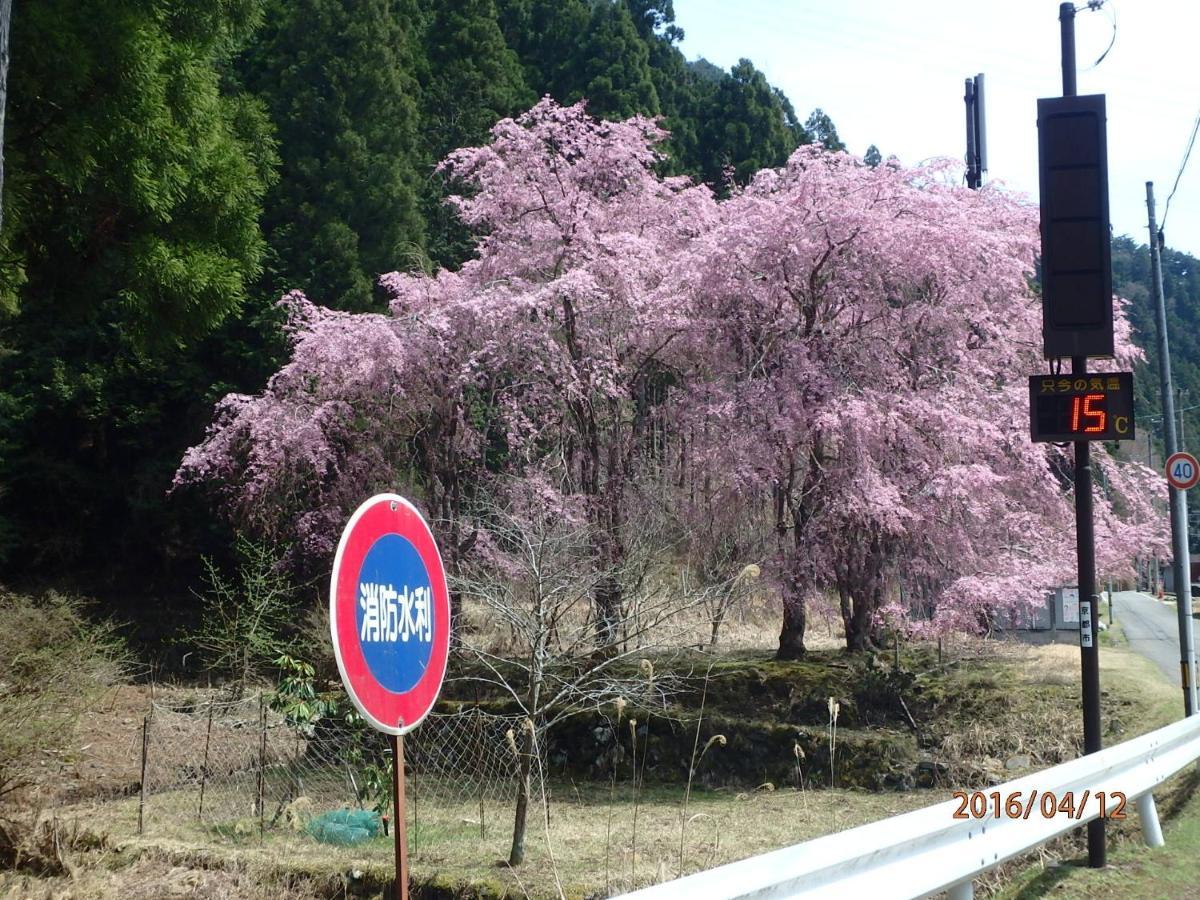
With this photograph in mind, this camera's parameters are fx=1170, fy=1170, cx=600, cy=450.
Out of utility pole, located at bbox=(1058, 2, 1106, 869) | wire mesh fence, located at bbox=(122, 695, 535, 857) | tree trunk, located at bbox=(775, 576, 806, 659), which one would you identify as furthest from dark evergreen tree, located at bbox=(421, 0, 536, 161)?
utility pole, located at bbox=(1058, 2, 1106, 869)

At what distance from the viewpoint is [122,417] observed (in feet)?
96.7

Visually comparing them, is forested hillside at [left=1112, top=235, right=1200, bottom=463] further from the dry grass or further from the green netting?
the green netting

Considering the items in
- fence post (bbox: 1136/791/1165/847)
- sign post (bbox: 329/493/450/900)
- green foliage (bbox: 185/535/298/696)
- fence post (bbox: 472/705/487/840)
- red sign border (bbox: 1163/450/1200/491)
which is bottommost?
fence post (bbox: 472/705/487/840)

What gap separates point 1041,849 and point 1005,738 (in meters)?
6.84

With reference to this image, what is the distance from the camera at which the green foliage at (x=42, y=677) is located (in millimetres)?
10562

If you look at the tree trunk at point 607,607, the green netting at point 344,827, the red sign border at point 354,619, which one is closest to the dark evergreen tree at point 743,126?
the tree trunk at point 607,607

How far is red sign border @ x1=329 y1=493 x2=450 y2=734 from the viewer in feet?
9.68

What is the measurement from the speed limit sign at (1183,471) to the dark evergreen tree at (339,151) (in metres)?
19.5

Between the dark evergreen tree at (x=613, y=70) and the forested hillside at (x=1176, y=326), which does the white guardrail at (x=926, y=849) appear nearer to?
the dark evergreen tree at (x=613, y=70)

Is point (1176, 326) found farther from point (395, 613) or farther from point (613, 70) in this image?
point (395, 613)

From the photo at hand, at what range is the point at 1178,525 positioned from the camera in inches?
514

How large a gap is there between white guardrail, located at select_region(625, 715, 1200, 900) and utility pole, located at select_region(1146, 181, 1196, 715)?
526 centimetres
